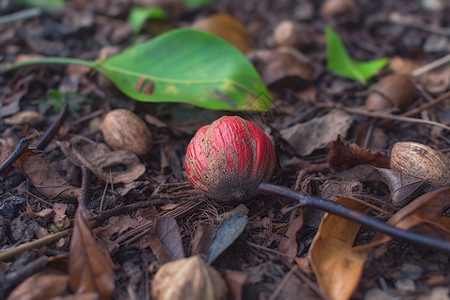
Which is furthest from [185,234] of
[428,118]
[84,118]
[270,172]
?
[428,118]

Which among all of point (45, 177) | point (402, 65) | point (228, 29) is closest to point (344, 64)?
point (402, 65)

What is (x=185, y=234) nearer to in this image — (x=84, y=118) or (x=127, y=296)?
(x=127, y=296)

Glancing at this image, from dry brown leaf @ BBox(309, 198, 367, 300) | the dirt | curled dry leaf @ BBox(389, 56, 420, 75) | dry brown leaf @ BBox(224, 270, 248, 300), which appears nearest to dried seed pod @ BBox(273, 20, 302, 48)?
the dirt

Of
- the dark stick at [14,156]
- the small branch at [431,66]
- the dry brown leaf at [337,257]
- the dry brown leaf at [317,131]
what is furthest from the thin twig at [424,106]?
the dark stick at [14,156]

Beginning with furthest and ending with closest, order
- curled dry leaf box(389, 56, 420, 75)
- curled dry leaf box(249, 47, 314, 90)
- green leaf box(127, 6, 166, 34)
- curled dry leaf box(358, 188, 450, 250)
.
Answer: green leaf box(127, 6, 166, 34) → curled dry leaf box(389, 56, 420, 75) → curled dry leaf box(249, 47, 314, 90) → curled dry leaf box(358, 188, 450, 250)

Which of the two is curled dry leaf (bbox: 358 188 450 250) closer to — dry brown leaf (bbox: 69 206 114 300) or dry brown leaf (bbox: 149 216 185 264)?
A: dry brown leaf (bbox: 149 216 185 264)

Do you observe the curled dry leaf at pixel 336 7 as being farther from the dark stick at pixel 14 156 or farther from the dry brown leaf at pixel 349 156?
the dark stick at pixel 14 156
